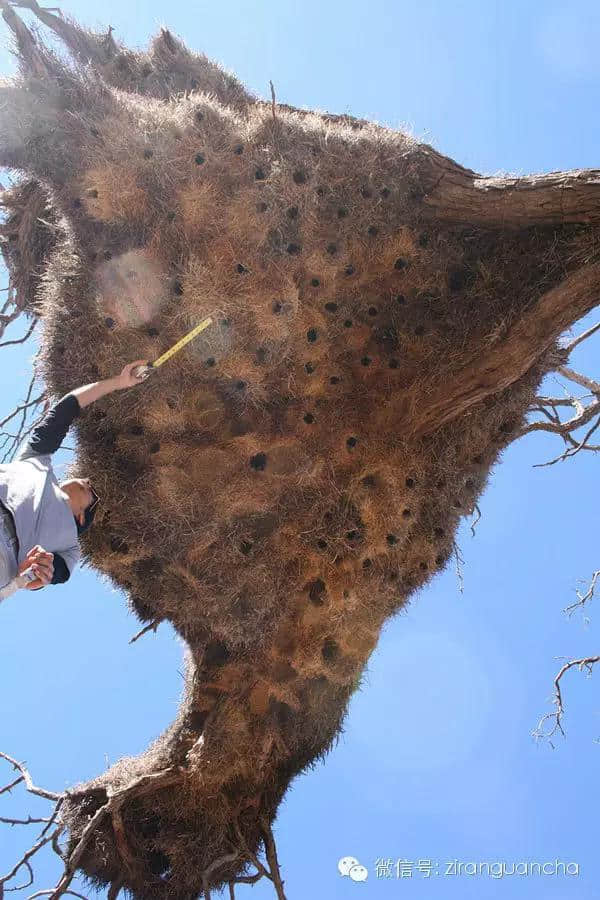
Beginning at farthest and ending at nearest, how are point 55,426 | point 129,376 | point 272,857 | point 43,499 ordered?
point 272,857, point 129,376, point 55,426, point 43,499

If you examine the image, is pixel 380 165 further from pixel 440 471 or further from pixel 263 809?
pixel 263 809

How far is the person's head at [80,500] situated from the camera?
14.1ft

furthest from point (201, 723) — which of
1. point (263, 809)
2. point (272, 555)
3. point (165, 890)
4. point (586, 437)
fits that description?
point (586, 437)

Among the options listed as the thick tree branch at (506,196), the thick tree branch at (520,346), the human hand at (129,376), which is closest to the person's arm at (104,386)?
the human hand at (129,376)

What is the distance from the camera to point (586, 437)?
7.29 m

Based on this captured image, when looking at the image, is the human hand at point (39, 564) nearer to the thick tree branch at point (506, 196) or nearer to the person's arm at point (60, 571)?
the person's arm at point (60, 571)

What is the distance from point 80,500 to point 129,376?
1088 millimetres

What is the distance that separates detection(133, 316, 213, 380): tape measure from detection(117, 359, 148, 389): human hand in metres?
0.03

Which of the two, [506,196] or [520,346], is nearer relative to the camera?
[520,346]

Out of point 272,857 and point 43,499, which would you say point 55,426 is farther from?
point 272,857

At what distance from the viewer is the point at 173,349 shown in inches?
208

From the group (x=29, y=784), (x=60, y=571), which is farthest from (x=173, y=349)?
(x=29, y=784)

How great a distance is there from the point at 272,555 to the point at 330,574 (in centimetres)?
56

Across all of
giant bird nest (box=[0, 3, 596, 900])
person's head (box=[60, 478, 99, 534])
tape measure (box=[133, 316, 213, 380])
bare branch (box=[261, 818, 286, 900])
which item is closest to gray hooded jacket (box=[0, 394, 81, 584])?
person's head (box=[60, 478, 99, 534])
